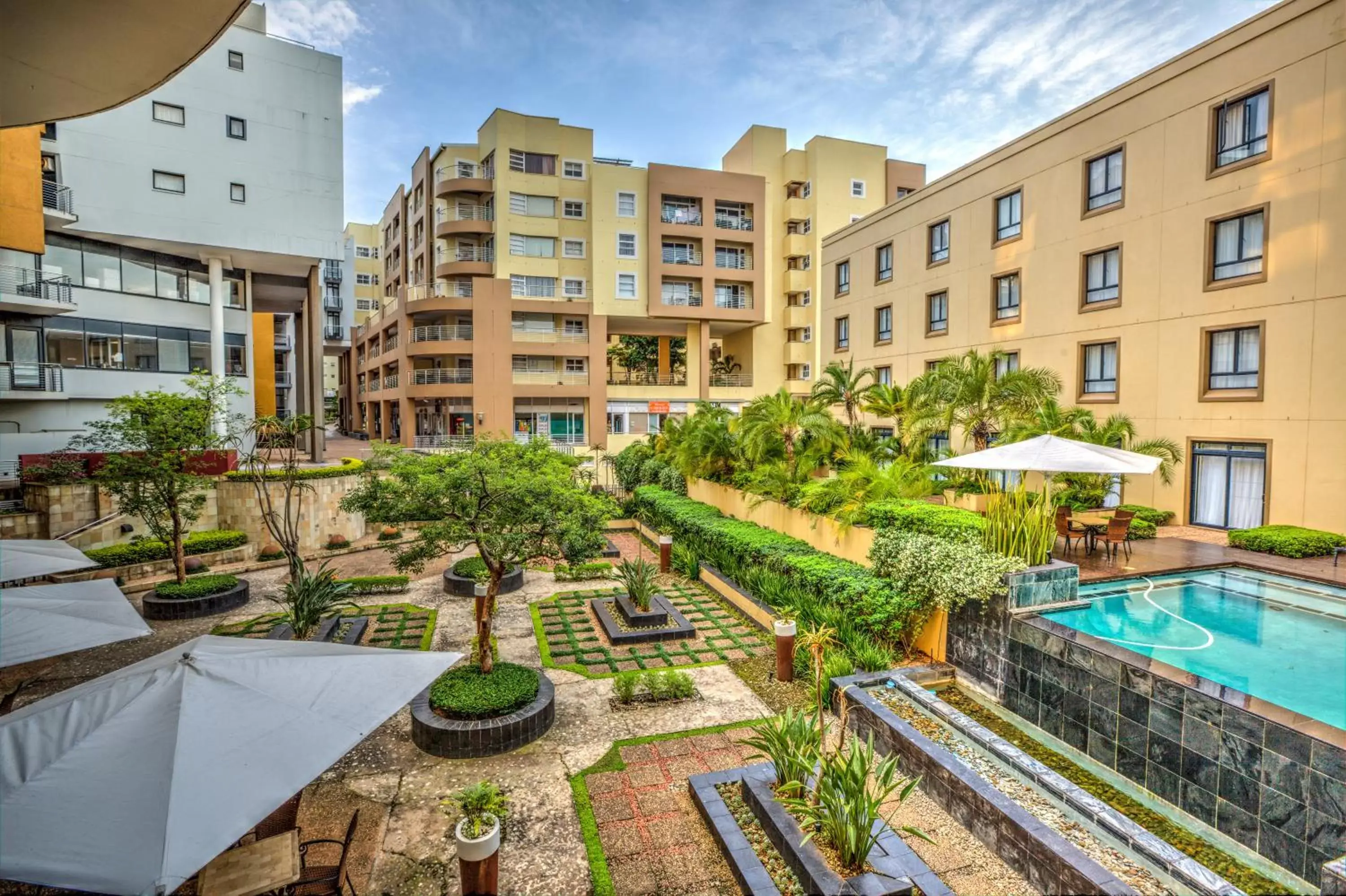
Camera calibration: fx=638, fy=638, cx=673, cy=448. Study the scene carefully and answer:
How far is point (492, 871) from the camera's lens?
4773 mm

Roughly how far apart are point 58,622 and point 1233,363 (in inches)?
845

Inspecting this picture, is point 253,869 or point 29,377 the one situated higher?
point 29,377

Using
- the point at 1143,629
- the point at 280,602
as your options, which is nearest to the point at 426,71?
the point at 280,602

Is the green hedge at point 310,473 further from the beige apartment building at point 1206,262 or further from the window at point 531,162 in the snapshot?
the window at point 531,162

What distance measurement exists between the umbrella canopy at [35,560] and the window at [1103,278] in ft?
74.3

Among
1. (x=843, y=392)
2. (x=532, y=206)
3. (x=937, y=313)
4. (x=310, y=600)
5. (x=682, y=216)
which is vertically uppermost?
(x=532, y=206)

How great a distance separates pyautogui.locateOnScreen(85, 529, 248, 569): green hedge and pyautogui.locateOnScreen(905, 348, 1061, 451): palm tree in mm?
17371

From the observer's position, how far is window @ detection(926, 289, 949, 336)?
77.7 ft

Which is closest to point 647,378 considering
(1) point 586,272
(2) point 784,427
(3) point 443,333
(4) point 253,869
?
(1) point 586,272

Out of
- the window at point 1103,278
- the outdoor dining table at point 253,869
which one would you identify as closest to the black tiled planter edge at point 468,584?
the outdoor dining table at point 253,869

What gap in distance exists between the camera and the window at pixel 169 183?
20.0 m

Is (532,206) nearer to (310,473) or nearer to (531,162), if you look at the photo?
(531,162)

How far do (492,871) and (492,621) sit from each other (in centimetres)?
745

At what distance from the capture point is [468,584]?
1383cm
